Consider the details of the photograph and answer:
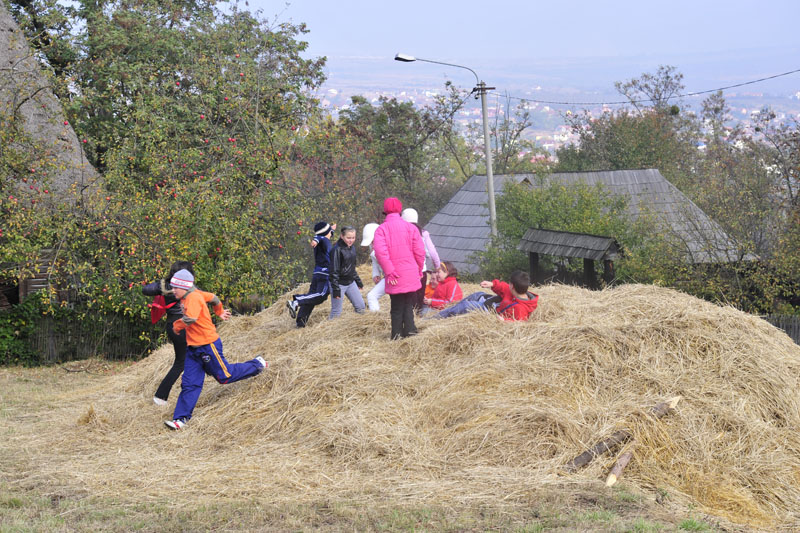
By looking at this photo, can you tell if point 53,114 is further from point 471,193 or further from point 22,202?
point 471,193

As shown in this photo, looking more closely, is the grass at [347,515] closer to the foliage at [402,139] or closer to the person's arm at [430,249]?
the person's arm at [430,249]

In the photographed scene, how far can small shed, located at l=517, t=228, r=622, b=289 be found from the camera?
1526 centimetres

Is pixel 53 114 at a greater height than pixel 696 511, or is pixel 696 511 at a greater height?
pixel 53 114

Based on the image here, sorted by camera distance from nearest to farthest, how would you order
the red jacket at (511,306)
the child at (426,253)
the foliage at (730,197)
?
the red jacket at (511,306) → the child at (426,253) → the foliage at (730,197)

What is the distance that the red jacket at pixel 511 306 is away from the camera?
8586mm

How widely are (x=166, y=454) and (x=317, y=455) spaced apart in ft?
4.69

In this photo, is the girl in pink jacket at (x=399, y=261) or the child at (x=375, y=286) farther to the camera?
the child at (x=375, y=286)

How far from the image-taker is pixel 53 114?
14.6 m

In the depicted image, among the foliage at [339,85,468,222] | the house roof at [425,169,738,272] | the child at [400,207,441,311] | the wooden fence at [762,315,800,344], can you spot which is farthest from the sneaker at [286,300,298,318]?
the foliage at [339,85,468,222]

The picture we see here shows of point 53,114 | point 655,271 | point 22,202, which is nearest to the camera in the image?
point 22,202

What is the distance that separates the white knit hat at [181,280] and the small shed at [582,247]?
30.9 feet

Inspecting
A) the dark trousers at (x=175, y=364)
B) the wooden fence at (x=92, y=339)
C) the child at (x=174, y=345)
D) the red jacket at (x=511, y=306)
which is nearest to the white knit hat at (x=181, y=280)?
the child at (x=174, y=345)

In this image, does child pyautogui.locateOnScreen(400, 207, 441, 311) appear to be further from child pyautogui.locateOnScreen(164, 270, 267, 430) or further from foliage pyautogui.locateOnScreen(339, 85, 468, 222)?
foliage pyautogui.locateOnScreen(339, 85, 468, 222)

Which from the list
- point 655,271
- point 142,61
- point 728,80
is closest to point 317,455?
point 655,271
